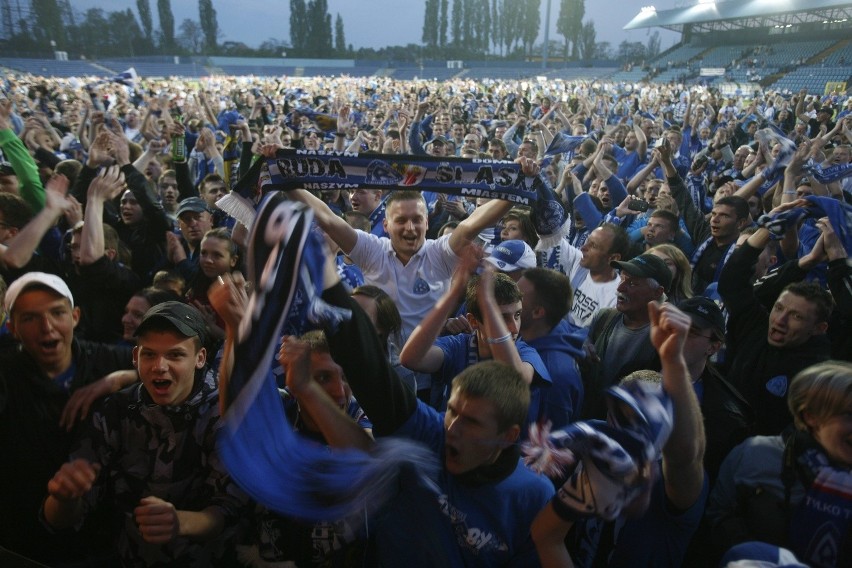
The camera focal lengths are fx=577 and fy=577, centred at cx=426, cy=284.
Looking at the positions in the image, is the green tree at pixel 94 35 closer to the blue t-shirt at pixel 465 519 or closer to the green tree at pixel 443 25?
the green tree at pixel 443 25

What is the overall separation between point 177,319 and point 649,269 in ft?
8.13

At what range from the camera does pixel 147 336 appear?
7.33 feet

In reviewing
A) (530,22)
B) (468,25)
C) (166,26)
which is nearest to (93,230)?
(166,26)

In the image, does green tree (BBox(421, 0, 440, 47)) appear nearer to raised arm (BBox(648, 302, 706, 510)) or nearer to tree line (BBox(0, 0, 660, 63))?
tree line (BBox(0, 0, 660, 63))

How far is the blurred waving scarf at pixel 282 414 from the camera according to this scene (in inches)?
60.1

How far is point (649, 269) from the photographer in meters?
3.29

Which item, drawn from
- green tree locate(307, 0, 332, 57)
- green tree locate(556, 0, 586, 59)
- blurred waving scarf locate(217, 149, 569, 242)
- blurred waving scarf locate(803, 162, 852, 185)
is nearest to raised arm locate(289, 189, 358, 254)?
Result: blurred waving scarf locate(217, 149, 569, 242)

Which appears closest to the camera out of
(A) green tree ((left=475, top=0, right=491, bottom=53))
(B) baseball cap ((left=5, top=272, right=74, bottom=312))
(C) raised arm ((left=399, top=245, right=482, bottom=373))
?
(C) raised arm ((left=399, top=245, right=482, bottom=373))

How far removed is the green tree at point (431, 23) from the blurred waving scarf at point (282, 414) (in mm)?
99843

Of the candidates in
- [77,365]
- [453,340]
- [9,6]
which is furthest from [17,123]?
[9,6]

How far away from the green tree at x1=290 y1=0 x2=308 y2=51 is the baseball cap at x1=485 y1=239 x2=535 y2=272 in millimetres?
86377

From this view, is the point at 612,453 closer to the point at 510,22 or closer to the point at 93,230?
the point at 93,230

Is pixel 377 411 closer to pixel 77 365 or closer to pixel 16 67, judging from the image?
pixel 77 365

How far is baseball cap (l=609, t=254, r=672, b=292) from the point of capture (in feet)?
10.7
